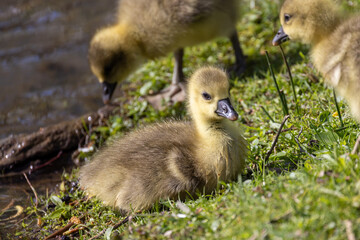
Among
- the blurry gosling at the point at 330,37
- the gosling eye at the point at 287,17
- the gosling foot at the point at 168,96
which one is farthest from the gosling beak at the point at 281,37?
the gosling foot at the point at 168,96

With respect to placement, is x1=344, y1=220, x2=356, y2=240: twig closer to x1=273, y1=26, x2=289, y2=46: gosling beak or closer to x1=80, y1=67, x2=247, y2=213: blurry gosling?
x1=80, y1=67, x2=247, y2=213: blurry gosling

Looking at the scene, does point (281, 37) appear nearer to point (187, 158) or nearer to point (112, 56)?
point (187, 158)

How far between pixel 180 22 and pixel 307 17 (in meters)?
1.54

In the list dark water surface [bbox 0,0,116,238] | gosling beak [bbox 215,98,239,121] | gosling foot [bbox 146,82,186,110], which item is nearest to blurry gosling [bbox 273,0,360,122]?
gosling beak [bbox 215,98,239,121]

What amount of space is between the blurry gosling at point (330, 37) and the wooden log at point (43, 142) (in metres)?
1.98

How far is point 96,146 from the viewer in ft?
14.7

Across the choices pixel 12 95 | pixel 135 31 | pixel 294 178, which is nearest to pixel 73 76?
pixel 12 95

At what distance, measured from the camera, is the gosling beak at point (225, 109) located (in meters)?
2.85

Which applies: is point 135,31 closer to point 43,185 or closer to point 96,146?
point 96,146

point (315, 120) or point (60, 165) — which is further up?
point (315, 120)

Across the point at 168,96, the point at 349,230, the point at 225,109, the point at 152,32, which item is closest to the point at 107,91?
the point at 168,96

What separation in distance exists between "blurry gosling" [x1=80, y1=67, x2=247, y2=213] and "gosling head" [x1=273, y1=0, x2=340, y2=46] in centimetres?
67

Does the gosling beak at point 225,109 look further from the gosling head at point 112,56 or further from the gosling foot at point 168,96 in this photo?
the gosling head at point 112,56

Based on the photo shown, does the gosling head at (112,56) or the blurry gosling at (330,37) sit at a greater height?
the blurry gosling at (330,37)
